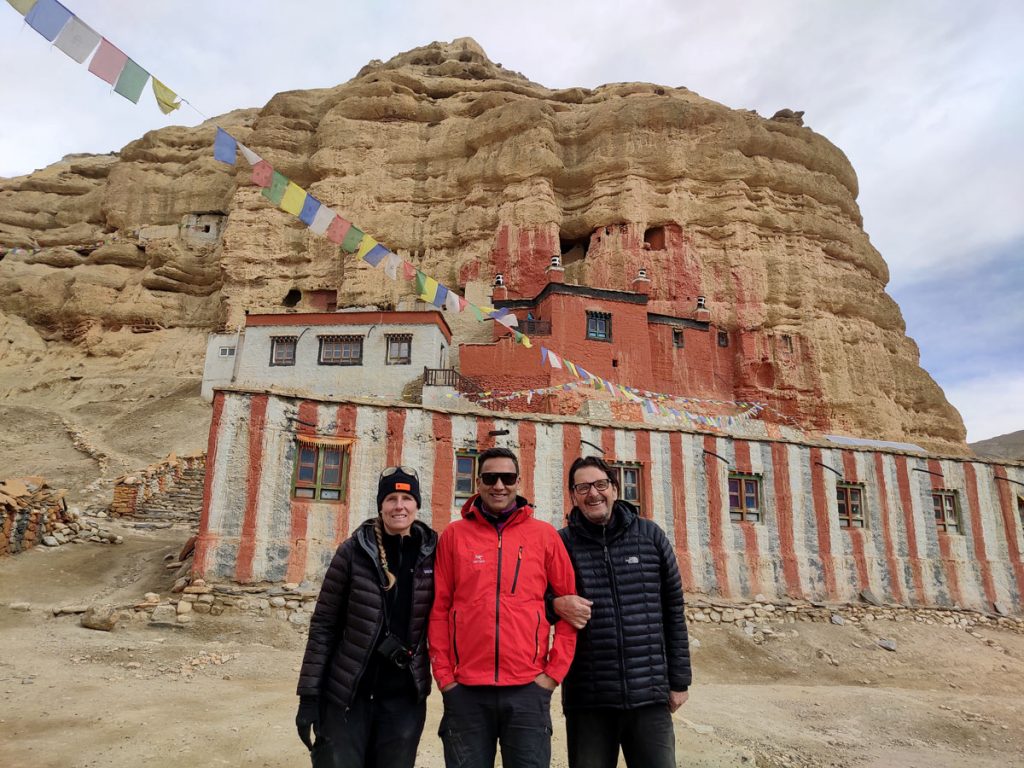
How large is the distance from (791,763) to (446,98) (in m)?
50.4

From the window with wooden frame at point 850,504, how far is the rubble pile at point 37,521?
57.0 feet

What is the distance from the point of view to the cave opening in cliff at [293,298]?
4053cm

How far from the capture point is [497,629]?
379cm

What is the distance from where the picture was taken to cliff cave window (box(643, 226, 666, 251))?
38.4m

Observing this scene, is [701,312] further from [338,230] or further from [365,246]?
[338,230]

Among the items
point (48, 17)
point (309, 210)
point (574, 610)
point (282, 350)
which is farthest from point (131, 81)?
point (282, 350)

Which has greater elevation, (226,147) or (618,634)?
(226,147)

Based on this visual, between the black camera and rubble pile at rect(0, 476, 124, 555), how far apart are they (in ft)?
45.4

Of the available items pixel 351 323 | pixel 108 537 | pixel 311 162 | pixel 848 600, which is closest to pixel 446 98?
pixel 311 162

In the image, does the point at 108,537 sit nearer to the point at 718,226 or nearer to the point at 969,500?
the point at 969,500

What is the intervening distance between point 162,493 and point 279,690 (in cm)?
1419

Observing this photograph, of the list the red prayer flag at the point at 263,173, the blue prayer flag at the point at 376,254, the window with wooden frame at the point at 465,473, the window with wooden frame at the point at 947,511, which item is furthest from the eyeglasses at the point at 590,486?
the window with wooden frame at the point at 947,511

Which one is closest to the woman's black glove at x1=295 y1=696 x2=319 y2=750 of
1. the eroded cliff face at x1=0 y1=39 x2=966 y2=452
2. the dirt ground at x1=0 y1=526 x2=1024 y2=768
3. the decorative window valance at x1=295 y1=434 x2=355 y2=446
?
the dirt ground at x1=0 y1=526 x2=1024 y2=768

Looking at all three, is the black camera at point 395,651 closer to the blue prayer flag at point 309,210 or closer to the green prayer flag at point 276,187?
the green prayer flag at point 276,187
